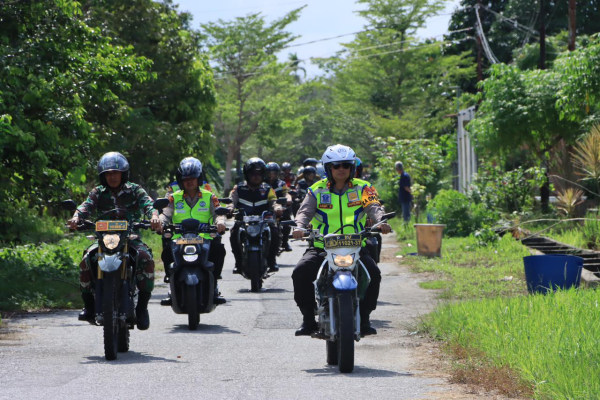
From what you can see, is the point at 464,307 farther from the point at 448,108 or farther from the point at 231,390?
the point at 448,108

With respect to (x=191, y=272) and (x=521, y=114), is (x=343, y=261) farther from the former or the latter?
(x=521, y=114)

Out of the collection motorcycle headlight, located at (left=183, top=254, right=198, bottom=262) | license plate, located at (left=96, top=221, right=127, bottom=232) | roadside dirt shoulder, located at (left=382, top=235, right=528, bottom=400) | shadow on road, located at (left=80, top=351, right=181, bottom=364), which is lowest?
roadside dirt shoulder, located at (left=382, top=235, right=528, bottom=400)

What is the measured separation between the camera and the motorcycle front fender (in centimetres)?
810

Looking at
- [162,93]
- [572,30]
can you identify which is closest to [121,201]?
[572,30]

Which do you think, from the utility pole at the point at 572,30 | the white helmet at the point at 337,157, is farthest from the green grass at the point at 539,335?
the utility pole at the point at 572,30

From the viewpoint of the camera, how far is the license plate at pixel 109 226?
904cm

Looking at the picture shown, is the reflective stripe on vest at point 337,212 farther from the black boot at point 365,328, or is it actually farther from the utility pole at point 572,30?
the utility pole at point 572,30

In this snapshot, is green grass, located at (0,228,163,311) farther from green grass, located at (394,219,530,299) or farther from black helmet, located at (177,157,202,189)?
green grass, located at (394,219,530,299)

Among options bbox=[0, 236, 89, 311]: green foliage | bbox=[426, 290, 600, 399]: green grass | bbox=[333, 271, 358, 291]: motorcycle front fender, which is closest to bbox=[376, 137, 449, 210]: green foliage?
bbox=[0, 236, 89, 311]: green foliage

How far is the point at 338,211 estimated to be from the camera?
29.5ft

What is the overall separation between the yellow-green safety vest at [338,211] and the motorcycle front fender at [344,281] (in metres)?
0.71

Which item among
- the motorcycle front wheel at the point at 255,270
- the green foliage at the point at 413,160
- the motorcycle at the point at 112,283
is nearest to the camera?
the motorcycle at the point at 112,283

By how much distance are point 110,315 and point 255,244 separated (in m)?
6.38

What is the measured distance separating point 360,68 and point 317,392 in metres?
52.3
